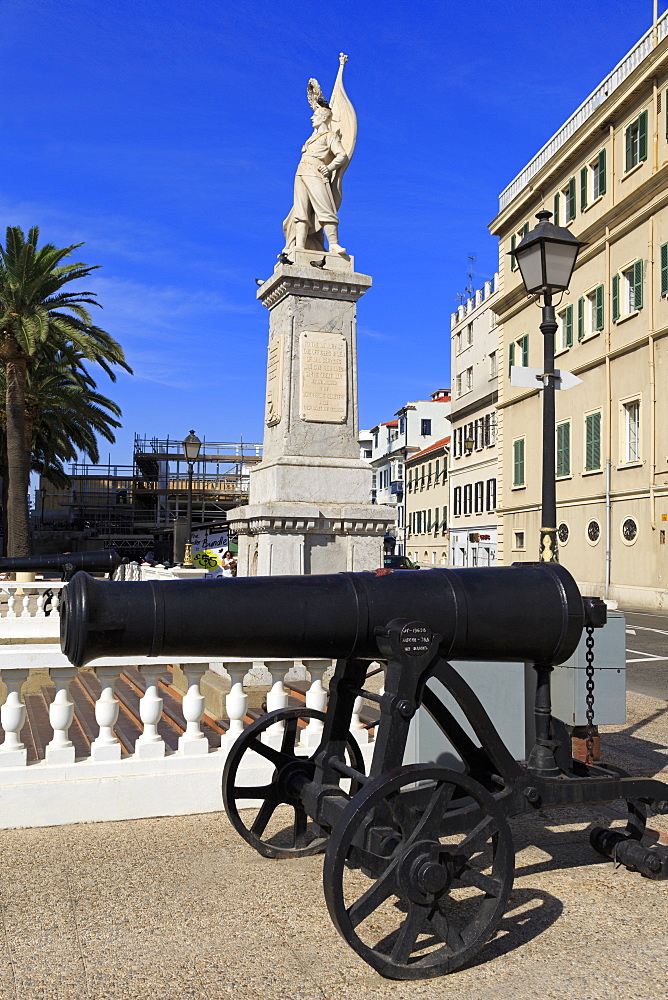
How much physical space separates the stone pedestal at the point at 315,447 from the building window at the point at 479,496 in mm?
37448

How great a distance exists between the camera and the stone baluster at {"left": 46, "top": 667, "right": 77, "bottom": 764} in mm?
4992

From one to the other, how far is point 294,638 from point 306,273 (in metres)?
7.57

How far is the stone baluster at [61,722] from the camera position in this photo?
4.99m

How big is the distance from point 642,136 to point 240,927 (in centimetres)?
2924

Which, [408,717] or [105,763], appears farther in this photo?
[105,763]

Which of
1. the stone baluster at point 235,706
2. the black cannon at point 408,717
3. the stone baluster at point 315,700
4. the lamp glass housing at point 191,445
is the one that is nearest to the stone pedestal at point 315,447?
the stone baluster at point 315,700

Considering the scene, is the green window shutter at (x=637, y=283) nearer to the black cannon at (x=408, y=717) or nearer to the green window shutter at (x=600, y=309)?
the green window shutter at (x=600, y=309)

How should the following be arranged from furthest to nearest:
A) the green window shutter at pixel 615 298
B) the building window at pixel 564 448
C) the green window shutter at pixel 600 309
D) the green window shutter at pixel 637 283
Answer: the building window at pixel 564 448 < the green window shutter at pixel 600 309 < the green window shutter at pixel 615 298 < the green window shutter at pixel 637 283

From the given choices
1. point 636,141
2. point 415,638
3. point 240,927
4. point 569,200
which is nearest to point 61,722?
point 240,927

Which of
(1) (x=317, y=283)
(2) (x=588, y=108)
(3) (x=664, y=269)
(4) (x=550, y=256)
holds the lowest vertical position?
(4) (x=550, y=256)

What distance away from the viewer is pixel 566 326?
3369 centimetres

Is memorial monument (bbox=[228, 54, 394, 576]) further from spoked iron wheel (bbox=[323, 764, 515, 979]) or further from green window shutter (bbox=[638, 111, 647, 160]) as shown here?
green window shutter (bbox=[638, 111, 647, 160])

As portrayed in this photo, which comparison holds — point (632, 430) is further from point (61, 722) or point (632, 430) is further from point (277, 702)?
point (61, 722)

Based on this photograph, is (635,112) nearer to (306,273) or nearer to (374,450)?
(306,273)
